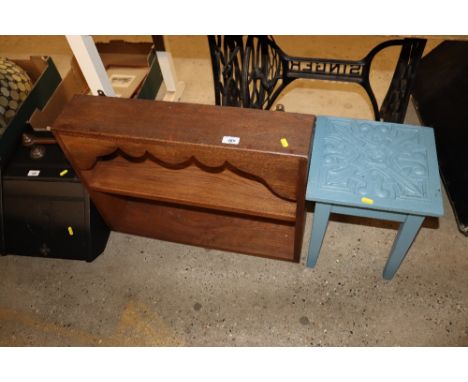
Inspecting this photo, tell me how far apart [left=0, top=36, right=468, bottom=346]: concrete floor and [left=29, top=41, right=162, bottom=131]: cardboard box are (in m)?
0.89

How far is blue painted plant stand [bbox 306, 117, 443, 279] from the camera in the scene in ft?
4.11

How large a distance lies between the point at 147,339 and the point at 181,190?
27.2 inches

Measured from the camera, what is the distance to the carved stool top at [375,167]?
1.25 metres

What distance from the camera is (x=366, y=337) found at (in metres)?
1.55

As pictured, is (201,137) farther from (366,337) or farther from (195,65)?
(195,65)

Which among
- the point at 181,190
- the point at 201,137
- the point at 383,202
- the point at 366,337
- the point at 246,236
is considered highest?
the point at 201,137

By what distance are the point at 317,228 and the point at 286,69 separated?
0.78 metres

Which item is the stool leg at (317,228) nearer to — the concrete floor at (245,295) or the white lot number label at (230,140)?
the concrete floor at (245,295)

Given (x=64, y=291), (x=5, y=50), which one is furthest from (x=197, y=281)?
(x=5, y=50)

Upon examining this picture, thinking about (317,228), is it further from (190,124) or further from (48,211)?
(48,211)

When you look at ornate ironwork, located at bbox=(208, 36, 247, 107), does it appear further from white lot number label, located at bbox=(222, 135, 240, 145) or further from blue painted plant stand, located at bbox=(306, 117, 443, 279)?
white lot number label, located at bbox=(222, 135, 240, 145)

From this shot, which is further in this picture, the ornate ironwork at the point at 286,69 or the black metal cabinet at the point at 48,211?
the black metal cabinet at the point at 48,211

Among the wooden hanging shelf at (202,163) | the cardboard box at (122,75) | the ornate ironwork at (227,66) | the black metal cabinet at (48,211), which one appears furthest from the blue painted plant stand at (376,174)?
the cardboard box at (122,75)

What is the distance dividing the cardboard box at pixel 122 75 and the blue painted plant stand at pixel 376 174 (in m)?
1.41
